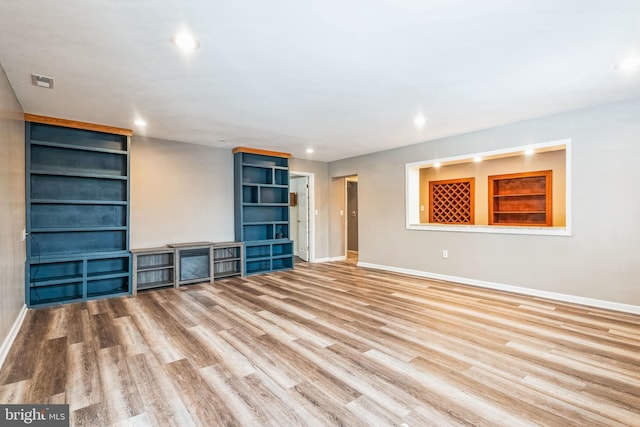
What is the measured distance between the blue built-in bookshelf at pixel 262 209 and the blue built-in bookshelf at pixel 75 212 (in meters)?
1.88

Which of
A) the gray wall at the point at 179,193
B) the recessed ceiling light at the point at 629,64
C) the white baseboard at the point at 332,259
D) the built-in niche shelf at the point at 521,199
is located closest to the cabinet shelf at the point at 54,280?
the gray wall at the point at 179,193

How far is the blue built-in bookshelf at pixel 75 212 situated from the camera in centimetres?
403

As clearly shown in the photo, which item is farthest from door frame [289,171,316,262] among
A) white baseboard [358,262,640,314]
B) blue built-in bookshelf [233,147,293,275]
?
white baseboard [358,262,640,314]

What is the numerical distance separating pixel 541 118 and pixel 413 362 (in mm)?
3733

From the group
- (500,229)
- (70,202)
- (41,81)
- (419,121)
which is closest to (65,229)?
(70,202)

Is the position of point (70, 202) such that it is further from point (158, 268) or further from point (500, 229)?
point (500, 229)

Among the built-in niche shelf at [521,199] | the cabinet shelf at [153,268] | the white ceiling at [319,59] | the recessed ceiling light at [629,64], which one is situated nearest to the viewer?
the white ceiling at [319,59]

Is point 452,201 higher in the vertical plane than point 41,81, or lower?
lower

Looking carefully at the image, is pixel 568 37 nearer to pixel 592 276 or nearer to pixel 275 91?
pixel 275 91

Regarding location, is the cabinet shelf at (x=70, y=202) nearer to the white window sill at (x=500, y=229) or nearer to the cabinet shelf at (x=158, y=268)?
the cabinet shelf at (x=158, y=268)

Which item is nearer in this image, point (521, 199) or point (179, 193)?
point (179, 193)

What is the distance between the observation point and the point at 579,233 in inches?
152

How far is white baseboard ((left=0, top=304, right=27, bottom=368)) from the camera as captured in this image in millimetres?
2455

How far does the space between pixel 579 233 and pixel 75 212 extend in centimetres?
679
